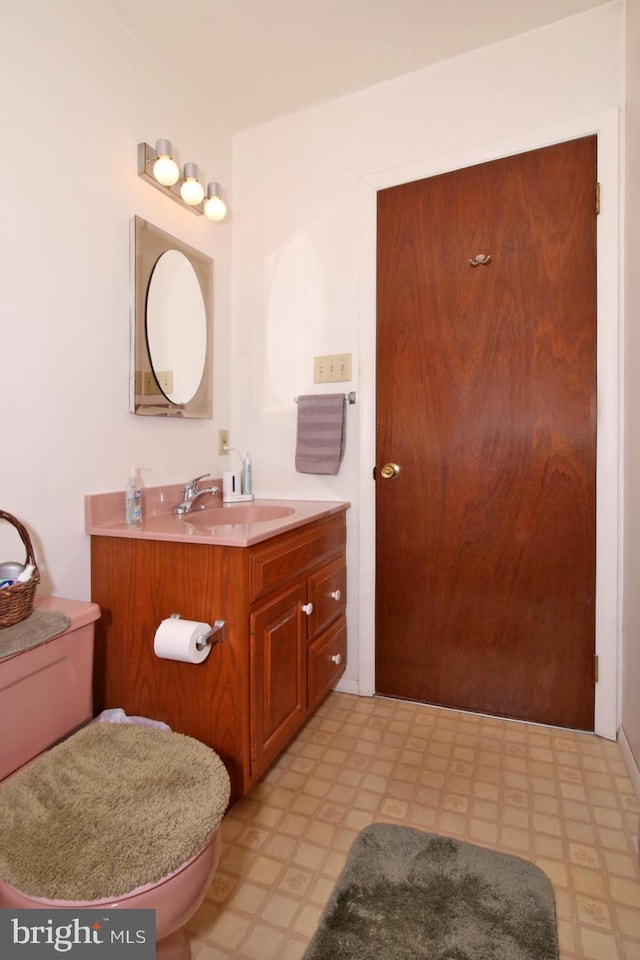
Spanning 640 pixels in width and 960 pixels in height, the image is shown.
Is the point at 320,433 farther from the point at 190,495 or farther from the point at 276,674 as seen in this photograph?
the point at 276,674

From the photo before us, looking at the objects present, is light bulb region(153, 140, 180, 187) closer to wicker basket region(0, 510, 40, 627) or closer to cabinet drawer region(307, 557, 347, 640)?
wicker basket region(0, 510, 40, 627)

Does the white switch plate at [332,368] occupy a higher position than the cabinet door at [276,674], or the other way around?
the white switch plate at [332,368]

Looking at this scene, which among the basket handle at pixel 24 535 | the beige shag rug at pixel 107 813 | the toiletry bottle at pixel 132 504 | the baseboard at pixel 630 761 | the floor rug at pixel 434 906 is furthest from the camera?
the toiletry bottle at pixel 132 504

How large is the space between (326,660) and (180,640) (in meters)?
0.76

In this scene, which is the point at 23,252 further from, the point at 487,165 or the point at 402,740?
the point at 402,740

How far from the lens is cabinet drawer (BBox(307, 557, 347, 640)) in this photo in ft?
5.75

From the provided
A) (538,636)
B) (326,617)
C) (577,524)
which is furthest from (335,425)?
(538,636)

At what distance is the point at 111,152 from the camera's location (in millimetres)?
1606

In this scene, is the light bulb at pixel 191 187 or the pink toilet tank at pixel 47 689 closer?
the pink toilet tank at pixel 47 689

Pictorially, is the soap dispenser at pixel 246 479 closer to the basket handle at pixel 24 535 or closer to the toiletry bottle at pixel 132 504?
the toiletry bottle at pixel 132 504

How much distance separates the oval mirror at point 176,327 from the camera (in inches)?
70.5

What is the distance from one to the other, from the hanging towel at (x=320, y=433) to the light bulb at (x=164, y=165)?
93cm

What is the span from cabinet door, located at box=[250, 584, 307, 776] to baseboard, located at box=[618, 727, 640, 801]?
1051 millimetres

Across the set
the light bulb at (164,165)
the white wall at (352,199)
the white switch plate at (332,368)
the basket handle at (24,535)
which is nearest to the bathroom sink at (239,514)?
the white wall at (352,199)
